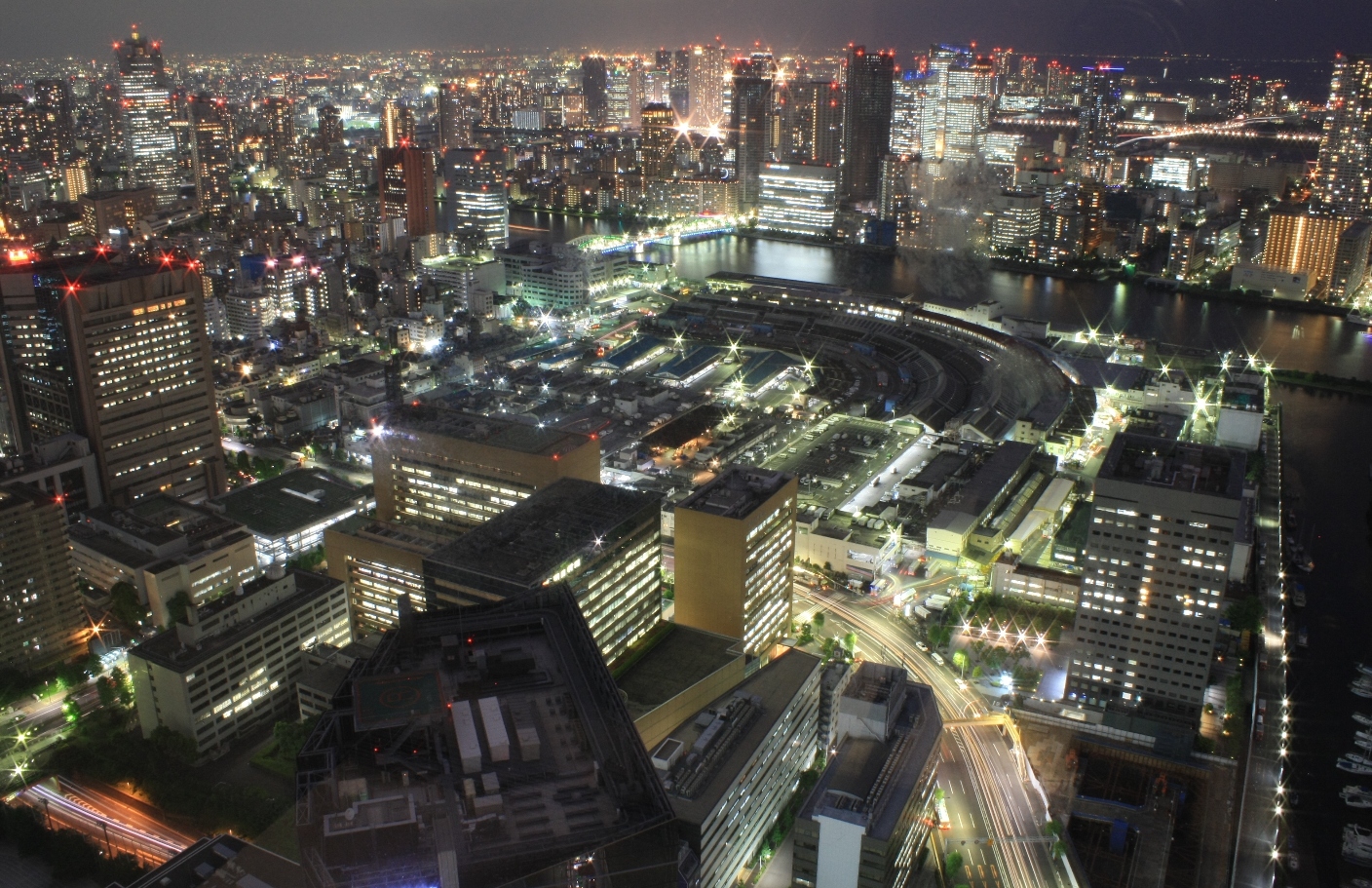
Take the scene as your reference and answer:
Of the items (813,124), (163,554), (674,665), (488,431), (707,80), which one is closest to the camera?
(674,665)

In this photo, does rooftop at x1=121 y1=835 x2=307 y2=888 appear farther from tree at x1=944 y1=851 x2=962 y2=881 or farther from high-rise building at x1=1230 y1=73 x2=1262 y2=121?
high-rise building at x1=1230 y1=73 x2=1262 y2=121

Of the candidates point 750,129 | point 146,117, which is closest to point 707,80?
point 750,129

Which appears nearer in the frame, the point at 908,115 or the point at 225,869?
the point at 225,869

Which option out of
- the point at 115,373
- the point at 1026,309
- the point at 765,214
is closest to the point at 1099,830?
the point at 115,373

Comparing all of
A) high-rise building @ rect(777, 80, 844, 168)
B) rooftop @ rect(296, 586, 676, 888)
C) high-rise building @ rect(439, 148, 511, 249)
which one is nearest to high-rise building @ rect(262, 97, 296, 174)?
high-rise building @ rect(439, 148, 511, 249)

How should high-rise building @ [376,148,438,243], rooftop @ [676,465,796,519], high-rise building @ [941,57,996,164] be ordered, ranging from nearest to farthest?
rooftop @ [676,465,796,519], high-rise building @ [376,148,438,243], high-rise building @ [941,57,996,164]

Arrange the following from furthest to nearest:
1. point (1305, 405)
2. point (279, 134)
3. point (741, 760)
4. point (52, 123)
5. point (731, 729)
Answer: point (279, 134) → point (52, 123) → point (1305, 405) → point (731, 729) → point (741, 760)

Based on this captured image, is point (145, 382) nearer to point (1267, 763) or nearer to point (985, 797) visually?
point (985, 797)
